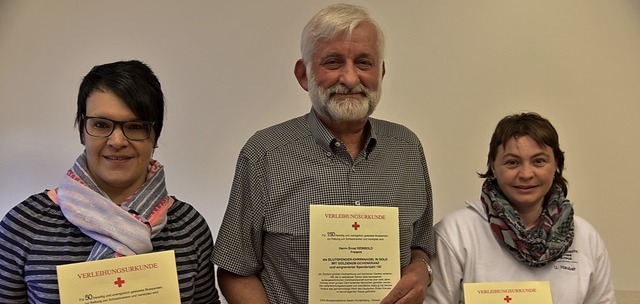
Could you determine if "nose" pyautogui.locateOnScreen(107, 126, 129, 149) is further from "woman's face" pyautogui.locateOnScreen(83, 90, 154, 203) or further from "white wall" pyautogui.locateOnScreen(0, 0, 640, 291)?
"white wall" pyautogui.locateOnScreen(0, 0, 640, 291)

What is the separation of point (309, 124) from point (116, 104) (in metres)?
0.60

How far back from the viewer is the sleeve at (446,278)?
1.84 m

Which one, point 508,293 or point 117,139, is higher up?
point 117,139

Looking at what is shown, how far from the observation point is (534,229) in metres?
1.85

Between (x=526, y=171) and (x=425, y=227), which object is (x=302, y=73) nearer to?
(x=425, y=227)

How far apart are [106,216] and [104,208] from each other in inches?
0.9

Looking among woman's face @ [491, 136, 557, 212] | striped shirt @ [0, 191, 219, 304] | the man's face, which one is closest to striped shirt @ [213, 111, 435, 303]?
the man's face

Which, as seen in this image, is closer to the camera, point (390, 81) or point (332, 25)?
point (332, 25)

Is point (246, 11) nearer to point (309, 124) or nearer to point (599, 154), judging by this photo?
point (309, 124)

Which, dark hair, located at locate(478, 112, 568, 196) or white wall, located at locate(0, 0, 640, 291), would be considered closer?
dark hair, located at locate(478, 112, 568, 196)

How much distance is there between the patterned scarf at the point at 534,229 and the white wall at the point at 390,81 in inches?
27.9

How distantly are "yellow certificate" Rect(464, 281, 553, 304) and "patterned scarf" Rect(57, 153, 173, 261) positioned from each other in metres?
1.00

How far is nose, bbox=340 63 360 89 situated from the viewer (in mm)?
1503

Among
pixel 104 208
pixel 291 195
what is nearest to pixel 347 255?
pixel 291 195
